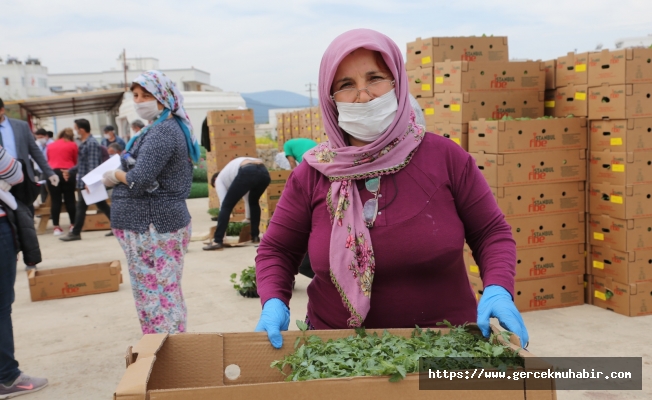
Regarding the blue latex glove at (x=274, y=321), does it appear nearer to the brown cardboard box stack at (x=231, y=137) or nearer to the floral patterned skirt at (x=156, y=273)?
the floral patterned skirt at (x=156, y=273)

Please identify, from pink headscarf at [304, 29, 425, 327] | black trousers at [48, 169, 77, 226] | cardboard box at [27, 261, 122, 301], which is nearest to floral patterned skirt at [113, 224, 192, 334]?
pink headscarf at [304, 29, 425, 327]

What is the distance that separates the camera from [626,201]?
4.93 meters

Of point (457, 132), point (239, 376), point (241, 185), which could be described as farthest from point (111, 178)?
point (241, 185)

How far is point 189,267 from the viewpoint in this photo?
775 cm

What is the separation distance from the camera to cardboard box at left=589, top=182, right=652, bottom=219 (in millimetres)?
4941

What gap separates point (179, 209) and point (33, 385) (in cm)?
166

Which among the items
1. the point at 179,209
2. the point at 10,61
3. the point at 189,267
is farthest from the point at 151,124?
the point at 10,61

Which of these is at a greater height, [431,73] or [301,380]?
[431,73]

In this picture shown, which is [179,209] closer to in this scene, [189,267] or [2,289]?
[2,289]

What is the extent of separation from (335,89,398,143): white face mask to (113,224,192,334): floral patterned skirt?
2.06m

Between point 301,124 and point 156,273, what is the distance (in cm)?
1043

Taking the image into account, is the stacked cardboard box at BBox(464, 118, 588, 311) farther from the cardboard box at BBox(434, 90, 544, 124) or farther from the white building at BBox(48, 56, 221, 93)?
the white building at BBox(48, 56, 221, 93)

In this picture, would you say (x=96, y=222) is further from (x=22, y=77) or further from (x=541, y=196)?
(x=22, y=77)

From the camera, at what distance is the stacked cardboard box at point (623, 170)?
4875 millimetres
